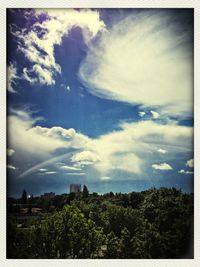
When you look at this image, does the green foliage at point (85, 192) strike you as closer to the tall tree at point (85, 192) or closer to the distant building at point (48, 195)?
the tall tree at point (85, 192)

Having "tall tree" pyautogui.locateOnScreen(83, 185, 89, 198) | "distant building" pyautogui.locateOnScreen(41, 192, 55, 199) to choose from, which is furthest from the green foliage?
"distant building" pyautogui.locateOnScreen(41, 192, 55, 199)

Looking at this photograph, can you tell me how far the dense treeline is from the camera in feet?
8.87

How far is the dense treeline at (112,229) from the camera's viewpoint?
2.70m

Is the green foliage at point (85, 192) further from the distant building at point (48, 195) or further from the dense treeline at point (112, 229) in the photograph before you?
the distant building at point (48, 195)

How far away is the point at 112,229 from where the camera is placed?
8.95 feet

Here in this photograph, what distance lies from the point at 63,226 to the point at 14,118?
0.73 m

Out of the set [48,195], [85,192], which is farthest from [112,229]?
[48,195]

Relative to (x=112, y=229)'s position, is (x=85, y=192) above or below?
above

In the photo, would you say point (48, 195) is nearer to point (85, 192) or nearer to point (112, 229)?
point (85, 192)

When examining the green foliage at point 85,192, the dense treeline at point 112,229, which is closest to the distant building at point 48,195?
the dense treeline at point 112,229

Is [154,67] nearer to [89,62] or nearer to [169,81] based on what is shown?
[169,81]

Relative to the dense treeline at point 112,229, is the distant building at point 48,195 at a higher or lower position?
higher

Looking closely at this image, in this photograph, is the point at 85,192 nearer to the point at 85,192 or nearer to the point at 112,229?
the point at 85,192

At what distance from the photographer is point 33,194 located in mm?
2725
